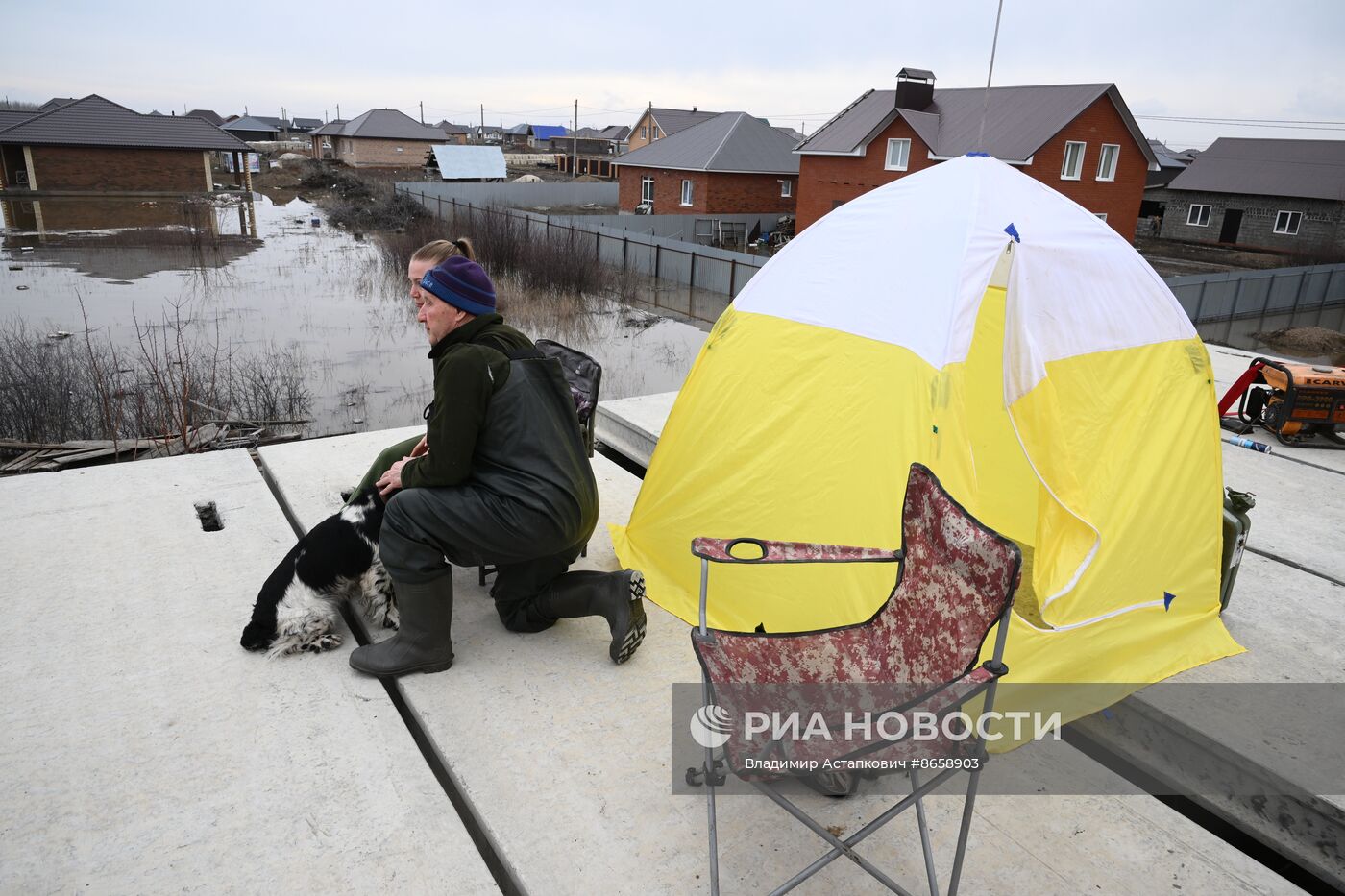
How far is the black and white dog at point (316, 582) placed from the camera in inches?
125

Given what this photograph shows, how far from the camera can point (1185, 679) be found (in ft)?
10.2

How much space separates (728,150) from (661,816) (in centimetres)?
2895

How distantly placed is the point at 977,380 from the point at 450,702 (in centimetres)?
249

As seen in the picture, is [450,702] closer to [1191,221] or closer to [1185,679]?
[1185,679]

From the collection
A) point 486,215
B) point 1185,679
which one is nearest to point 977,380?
point 1185,679

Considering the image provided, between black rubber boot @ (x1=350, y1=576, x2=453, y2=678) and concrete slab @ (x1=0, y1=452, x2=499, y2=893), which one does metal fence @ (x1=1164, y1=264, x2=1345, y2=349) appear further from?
concrete slab @ (x1=0, y1=452, x2=499, y2=893)

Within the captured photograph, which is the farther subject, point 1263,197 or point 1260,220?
point 1260,220

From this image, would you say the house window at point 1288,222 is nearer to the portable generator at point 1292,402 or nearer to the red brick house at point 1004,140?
the red brick house at point 1004,140

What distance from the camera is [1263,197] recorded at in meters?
31.0

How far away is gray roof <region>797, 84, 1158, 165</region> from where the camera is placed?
2233 centimetres

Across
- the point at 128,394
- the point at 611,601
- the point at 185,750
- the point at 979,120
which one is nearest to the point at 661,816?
the point at 611,601

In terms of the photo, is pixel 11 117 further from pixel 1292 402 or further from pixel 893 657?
pixel 893 657

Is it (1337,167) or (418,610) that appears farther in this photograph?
(1337,167)

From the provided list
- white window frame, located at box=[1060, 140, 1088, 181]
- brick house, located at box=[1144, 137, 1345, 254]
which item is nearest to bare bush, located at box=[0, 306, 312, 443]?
white window frame, located at box=[1060, 140, 1088, 181]
